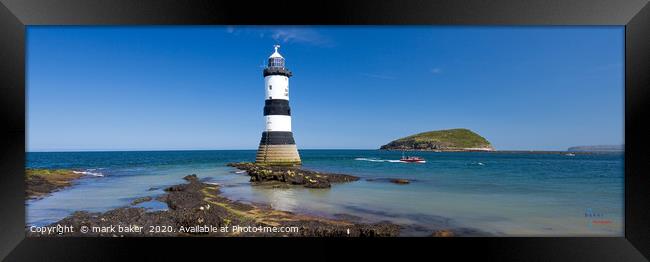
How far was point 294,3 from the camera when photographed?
292 cm

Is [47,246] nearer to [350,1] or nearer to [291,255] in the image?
[291,255]

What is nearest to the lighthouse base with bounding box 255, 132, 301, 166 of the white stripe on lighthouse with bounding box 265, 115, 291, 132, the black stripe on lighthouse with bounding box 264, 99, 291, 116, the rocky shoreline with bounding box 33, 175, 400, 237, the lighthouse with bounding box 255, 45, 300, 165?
the lighthouse with bounding box 255, 45, 300, 165

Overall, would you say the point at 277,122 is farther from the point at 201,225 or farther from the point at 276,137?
the point at 201,225

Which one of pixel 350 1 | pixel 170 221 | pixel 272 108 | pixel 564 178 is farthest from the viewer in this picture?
pixel 564 178

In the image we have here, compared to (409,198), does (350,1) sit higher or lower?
higher

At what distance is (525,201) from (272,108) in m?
9.79

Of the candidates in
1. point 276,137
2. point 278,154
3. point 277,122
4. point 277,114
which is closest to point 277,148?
point 278,154

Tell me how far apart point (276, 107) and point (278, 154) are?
2165mm

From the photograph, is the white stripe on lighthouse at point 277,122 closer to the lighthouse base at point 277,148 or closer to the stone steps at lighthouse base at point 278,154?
the lighthouse base at point 277,148

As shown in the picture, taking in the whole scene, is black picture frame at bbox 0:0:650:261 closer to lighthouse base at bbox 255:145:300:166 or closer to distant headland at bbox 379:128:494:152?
lighthouse base at bbox 255:145:300:166

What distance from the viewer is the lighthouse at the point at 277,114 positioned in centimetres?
1402

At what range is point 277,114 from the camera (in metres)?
14.1

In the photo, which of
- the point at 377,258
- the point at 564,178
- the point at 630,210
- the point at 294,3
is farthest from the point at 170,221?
the point at 564,178

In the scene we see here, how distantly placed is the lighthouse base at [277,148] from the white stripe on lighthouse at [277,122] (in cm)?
23
